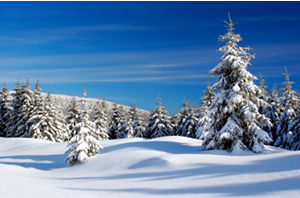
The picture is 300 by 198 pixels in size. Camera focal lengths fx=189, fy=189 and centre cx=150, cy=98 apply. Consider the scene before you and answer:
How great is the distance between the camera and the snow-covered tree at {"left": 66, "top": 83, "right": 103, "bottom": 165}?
40.0ft

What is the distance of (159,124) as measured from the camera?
123 ft

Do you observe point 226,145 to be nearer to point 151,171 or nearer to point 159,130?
point 151,171

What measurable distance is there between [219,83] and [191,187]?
786cm

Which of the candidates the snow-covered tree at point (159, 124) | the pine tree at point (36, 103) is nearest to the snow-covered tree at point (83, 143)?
the pine tree at point (36, 103)

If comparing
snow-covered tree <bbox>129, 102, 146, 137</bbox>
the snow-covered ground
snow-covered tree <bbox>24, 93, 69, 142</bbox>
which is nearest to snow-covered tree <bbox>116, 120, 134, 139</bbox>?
snow-covered tree <bbox>129, 102, 146, 137</bbox>

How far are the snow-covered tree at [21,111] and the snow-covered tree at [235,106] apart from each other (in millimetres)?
29017

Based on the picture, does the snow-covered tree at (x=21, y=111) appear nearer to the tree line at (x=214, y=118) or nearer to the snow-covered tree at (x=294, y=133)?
the tree line at (x=214, y=118)

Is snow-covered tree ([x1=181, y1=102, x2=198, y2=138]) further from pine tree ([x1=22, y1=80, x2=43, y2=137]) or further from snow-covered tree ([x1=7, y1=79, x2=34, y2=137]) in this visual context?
snow-covered tree ([x1=7, y1=79, x2=34, y2=137])

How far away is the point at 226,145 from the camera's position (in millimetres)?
11977

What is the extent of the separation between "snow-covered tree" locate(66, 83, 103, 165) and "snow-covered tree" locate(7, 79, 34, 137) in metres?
21.7

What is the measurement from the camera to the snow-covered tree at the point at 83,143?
40.0ft

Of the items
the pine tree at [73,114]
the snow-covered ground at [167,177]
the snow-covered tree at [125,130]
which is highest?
the pine tree at [73,114]

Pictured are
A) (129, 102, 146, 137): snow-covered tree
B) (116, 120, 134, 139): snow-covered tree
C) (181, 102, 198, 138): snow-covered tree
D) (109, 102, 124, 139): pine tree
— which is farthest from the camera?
(109, 102, 124, 139): pine tree

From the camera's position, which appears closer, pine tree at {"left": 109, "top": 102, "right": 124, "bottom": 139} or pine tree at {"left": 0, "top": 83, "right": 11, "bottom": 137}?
pine tree at {"left": 0, "top": 83, "right": 11, "bottom": 137}
